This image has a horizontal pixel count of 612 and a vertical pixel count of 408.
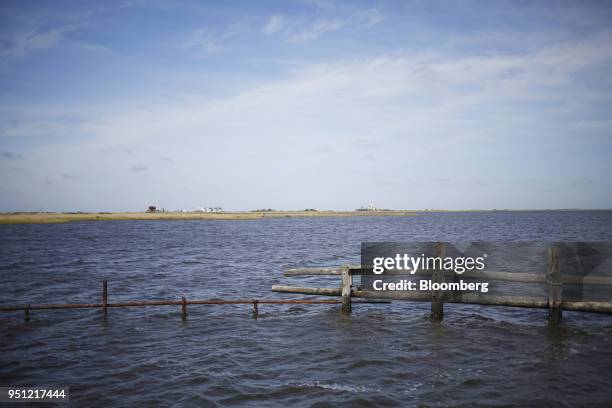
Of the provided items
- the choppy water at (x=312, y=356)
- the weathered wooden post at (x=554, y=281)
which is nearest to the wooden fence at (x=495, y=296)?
the weathered wooden post at (x=554, y=281)

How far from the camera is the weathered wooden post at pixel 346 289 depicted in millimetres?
14791

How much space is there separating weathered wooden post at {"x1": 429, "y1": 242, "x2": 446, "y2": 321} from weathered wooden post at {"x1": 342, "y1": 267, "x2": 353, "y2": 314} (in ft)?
9.97

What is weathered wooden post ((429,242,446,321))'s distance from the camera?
13852 mm

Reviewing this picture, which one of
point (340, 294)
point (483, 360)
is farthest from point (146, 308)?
point (483, 360)

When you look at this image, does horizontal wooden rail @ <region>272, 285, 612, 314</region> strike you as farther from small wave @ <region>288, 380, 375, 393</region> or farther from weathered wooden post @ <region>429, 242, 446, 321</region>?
small wave @ <region>288, 380, 375, 393</region>

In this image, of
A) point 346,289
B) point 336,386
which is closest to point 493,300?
Answer: point 346,289

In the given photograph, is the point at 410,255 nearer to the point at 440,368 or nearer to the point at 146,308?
the point at 440,368

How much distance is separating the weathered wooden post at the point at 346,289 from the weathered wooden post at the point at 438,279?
3.04 m

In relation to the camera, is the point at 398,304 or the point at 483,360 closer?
the point at 483,360

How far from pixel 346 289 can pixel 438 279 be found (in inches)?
135

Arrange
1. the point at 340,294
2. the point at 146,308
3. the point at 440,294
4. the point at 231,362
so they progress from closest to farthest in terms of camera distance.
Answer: the point at 231,362 → the point at 440,294 → the point at 340,294 → the point at 146,308

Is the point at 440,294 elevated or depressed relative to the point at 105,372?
elevated

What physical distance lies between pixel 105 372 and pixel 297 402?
5414mm

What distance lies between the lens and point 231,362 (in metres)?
11.1
